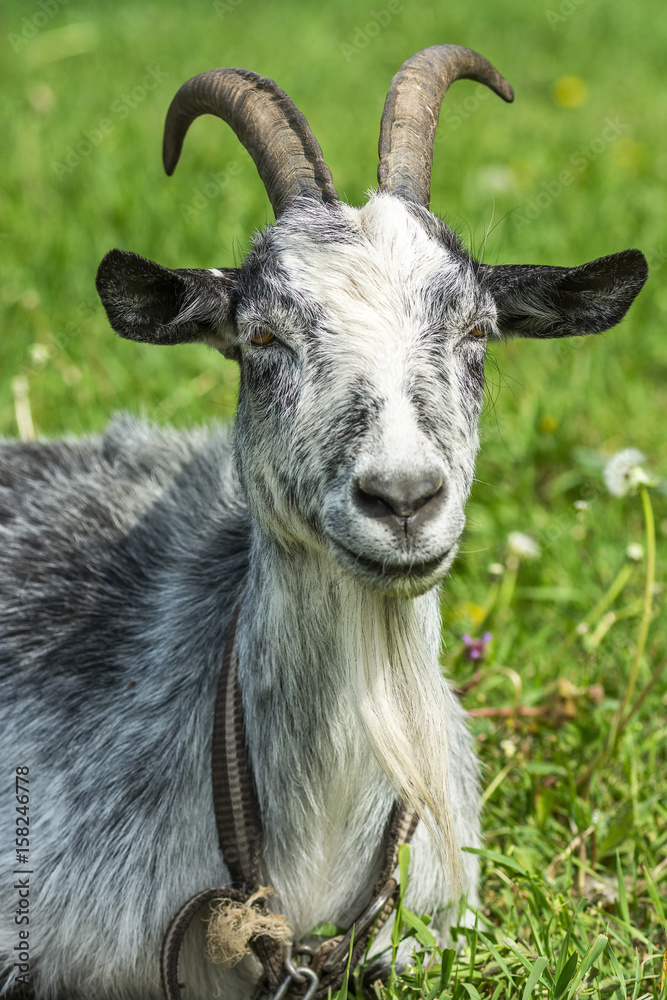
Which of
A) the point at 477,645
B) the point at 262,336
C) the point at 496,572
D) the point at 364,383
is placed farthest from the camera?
the point at 496,572

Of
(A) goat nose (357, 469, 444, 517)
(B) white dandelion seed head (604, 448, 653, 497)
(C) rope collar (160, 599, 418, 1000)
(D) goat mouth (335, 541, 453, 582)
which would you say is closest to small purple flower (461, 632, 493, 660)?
(B) white dandelion seed head (604, 448, 653, 497)

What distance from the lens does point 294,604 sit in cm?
241

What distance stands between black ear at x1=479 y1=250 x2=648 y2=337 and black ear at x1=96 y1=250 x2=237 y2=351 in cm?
65

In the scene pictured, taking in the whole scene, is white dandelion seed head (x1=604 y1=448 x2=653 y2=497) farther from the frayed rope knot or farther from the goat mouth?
the frayed rope knot

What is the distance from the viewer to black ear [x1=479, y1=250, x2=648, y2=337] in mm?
2469

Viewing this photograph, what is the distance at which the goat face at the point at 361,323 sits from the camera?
2.02 meters

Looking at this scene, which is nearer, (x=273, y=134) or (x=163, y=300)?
(x=163, y=300)

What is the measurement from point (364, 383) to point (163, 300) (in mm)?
596

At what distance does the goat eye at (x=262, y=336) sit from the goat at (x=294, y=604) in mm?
14

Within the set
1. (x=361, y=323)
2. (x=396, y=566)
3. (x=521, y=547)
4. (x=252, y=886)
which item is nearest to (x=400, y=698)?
(x=396, y=566)

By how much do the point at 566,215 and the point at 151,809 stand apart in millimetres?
5206

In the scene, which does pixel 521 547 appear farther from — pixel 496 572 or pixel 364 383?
pixel 364 383

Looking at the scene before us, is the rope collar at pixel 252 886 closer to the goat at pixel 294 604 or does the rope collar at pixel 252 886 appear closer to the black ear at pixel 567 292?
the goat at pixel 294 604

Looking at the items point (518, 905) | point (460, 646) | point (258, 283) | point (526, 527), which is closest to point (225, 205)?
point (526, 527)
